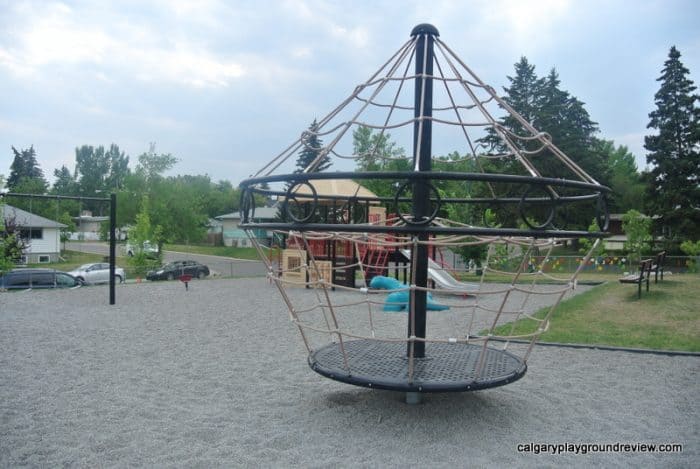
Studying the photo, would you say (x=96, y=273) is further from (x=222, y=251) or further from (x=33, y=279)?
(x=222, y=251)

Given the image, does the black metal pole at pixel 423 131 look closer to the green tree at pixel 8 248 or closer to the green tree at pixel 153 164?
the green tree at pixel 8 248

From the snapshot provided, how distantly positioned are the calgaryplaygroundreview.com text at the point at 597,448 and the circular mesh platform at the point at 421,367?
1.29ft

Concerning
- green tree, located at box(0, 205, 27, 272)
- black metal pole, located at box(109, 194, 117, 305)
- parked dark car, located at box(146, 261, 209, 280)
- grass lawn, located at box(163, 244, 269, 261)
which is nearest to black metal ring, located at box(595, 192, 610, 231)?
black metal pole, located at box(109, 194, 117, 305)

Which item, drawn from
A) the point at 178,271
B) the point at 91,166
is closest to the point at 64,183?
the point at 91,166

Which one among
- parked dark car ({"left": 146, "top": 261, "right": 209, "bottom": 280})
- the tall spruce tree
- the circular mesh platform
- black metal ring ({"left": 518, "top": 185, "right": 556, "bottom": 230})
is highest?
the tall spruce tree

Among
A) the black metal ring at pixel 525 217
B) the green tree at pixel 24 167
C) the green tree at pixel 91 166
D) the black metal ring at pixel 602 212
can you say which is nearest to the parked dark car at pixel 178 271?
the black metal ring at pixel 602 212

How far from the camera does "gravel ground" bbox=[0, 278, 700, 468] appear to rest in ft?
9.66

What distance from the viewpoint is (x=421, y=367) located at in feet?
Result: 11.9

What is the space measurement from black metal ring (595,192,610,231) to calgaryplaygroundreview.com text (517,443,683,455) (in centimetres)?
128

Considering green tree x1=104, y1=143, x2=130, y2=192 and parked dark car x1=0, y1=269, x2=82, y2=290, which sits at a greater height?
green tree x1=104, y1=143, x2=130, y2=192

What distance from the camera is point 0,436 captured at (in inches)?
126

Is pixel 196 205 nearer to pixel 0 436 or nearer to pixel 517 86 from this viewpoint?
pixel 517 86

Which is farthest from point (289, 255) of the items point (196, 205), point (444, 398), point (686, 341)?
point (196, 205)

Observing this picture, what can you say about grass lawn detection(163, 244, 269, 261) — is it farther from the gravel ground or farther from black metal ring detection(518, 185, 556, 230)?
black metal ring detection(518, 185, 556, 230)
